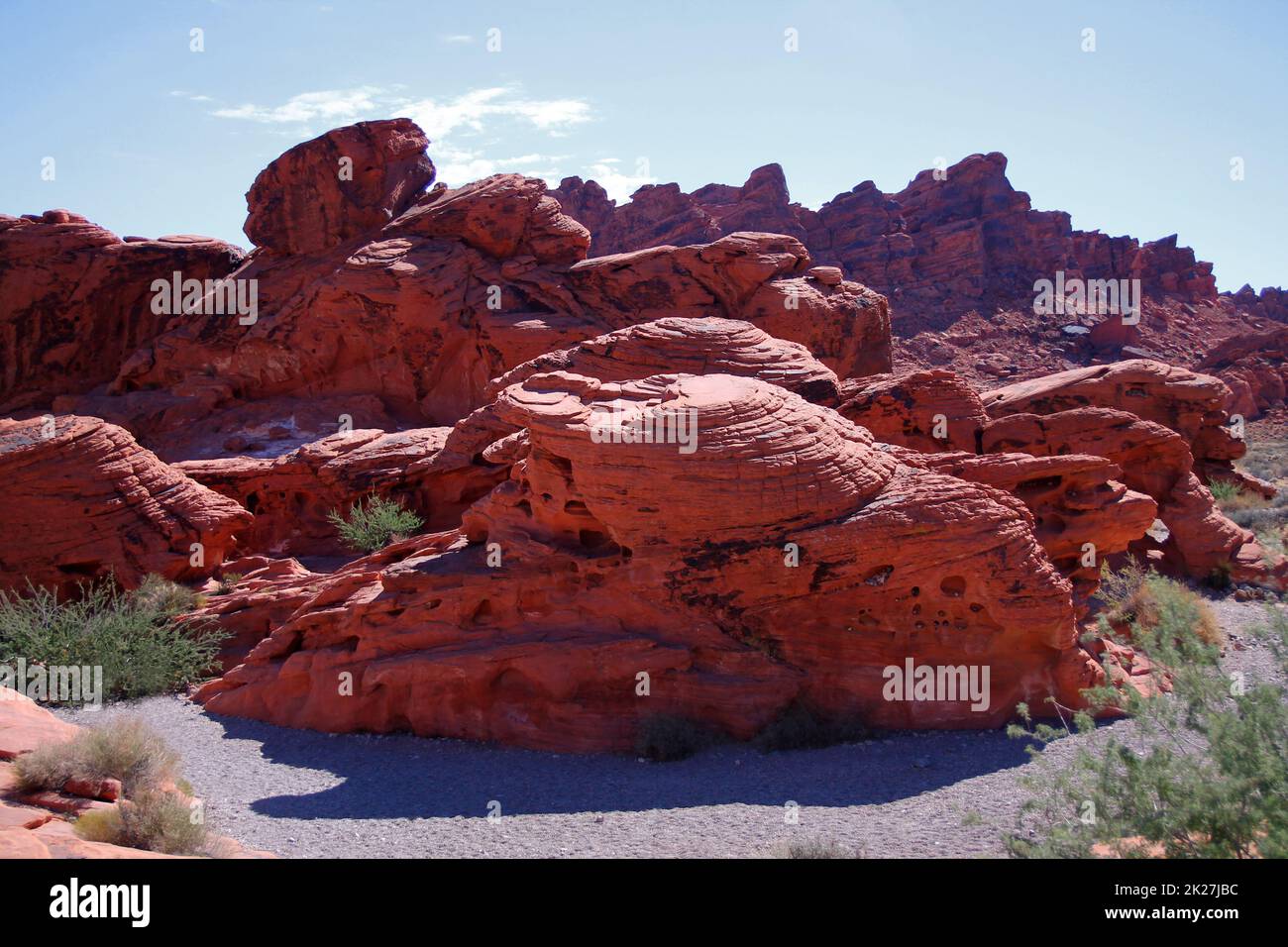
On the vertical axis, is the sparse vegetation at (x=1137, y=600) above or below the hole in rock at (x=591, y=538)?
below

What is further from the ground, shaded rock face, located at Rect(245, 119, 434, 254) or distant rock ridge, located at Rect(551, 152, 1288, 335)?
distant rock ridge, located at Rect(551, 152, 1288, 335)

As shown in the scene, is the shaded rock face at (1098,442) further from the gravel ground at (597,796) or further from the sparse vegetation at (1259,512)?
the gravel ground at (597,796)

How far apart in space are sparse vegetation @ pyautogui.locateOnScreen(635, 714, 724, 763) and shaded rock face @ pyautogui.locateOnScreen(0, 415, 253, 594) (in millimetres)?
9463

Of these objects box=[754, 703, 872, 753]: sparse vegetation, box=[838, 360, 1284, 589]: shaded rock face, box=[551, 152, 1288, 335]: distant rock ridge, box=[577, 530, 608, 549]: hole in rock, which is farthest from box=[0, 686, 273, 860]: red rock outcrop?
box=[551, 152, 1288, 335]: distant rock ridge

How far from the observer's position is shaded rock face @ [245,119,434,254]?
26.3 m

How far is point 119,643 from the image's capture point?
41.2ft

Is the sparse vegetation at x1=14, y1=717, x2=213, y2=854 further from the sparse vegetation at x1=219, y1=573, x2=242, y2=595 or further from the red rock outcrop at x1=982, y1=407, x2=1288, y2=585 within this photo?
the red rock outcrop at x1=982, y1=407, x2=1288, y2=585

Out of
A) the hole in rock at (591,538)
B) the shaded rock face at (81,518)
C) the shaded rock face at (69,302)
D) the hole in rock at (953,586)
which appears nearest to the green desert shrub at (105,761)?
the hole in rock at (591,538)

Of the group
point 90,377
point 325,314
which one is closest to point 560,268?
point 325,314

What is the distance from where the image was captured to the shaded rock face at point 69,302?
26.7 meters

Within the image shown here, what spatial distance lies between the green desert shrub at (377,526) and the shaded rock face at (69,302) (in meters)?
14.4

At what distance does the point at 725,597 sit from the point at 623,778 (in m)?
2.21

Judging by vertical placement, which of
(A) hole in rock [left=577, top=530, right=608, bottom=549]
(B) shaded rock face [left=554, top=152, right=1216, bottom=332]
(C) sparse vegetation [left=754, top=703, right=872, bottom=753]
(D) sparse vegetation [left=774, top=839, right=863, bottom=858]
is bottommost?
(C) sparse vegetation [left=754, top=703, right=872, bottom=753]

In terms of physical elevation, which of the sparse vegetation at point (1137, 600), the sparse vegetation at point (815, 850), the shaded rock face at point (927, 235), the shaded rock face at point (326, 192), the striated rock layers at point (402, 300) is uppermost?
the shaded rock face at point (927, 235)
